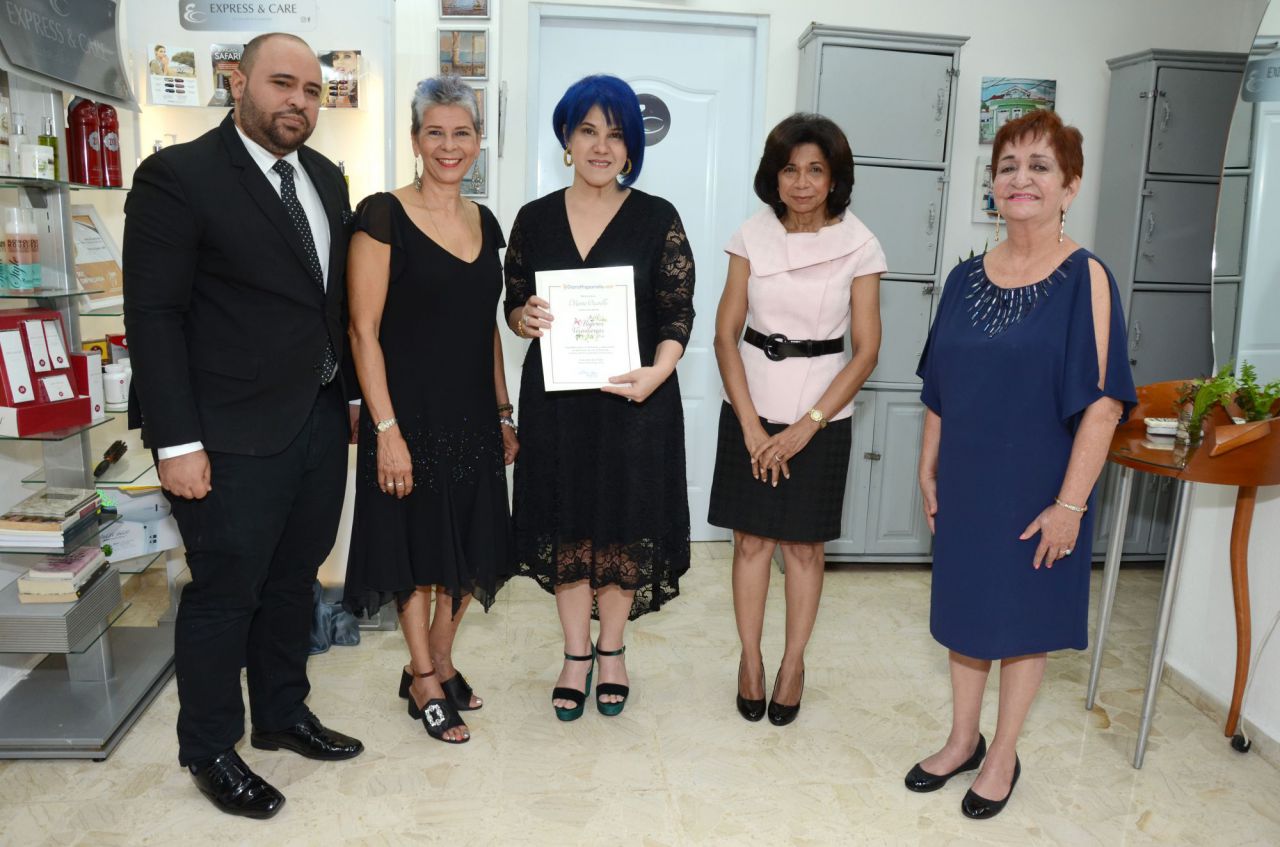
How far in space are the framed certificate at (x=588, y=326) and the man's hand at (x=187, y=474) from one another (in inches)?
32.3

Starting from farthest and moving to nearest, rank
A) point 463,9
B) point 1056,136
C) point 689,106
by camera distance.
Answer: point 689,106 < point 463,9 < point 1056,136

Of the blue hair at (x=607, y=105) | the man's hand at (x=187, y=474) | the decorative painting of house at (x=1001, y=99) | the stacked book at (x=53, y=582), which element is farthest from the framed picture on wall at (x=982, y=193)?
the stacked book at (x=53, y=582)

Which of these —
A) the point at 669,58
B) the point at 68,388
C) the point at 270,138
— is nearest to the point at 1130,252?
the point at 669,58

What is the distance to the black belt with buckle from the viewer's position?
252 cm

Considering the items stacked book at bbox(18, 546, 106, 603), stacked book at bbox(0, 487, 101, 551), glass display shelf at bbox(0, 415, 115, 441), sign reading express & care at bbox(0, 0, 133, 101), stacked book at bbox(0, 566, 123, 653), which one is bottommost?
stacked book at bbox(0, 566, 123, 653)

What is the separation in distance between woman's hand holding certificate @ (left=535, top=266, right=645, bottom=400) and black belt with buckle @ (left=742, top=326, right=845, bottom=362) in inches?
15.4

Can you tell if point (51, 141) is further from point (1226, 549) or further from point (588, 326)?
point (1226, 549)

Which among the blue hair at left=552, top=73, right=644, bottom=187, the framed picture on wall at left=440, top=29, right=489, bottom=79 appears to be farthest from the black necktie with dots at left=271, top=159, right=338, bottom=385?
the framed picture on wall at left=440, top=29, right=489, bottom=79

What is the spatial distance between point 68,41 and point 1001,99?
12.0 feet

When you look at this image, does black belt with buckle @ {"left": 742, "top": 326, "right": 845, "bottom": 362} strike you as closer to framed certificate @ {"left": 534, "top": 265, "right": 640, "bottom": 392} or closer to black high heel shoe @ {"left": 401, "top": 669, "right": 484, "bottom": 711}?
framed certificate @ {"left": 534, "top": 265, "right": 640, "bottom": 392}

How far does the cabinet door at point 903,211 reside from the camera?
396cm

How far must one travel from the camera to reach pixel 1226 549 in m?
2.88

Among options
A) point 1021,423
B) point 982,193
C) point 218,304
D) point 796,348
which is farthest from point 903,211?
point 218,304

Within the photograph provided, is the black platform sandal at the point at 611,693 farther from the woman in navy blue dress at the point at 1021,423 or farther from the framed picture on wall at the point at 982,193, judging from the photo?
the framed picture on wall at the point at 982,193
